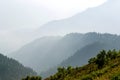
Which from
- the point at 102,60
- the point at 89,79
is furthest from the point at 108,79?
the point at 102,60

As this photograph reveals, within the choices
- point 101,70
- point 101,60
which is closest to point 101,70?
point 101,70

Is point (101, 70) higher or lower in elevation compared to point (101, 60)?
lower

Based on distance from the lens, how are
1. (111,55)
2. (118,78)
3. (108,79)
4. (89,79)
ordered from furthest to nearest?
(111,55)
(89,79)
(108,79)
(118,78)

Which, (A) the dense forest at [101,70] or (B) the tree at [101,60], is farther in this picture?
(B) the tree at [101,60]

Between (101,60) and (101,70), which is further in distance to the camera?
(101,60)

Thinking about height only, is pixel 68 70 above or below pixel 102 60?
above

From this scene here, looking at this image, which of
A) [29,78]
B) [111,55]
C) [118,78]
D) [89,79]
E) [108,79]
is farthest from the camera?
[29,78]

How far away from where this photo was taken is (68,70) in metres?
57.3

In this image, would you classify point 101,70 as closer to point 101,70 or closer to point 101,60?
point 101,70

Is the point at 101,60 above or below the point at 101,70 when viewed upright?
above

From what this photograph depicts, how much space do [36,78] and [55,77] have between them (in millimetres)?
3143

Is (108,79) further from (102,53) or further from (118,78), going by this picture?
(102,53)

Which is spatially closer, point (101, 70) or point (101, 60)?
point (101, 70)

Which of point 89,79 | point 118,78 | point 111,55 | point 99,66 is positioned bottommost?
point 118,78
